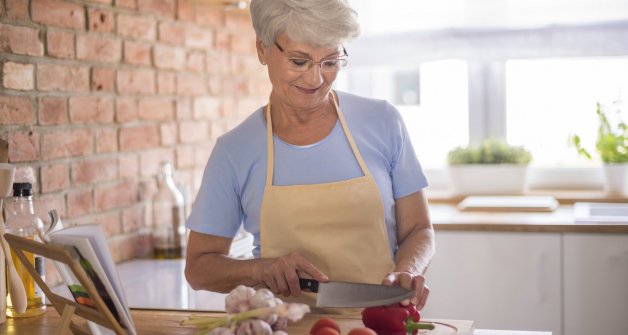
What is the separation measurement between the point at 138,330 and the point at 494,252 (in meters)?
1.59

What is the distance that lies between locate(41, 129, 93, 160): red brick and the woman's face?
2.22ft

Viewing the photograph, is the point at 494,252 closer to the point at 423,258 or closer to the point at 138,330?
the point at 423,258

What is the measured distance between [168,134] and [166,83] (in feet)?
0.57

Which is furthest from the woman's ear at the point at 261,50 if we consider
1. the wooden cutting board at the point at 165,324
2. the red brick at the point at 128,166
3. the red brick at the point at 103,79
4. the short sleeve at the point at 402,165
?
the red brick at the point at 128,166

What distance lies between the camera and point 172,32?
2760 millimetres

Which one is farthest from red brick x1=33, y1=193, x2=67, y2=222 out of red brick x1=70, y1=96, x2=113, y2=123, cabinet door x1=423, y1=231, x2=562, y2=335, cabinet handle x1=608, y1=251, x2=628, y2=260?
cabinet handle x1=608, y1=251, x2=628, y2=260

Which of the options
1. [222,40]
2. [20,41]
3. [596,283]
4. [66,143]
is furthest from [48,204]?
[596,283]

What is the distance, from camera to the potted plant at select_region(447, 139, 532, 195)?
3422 mm

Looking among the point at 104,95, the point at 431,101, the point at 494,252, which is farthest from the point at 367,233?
the point at 431,101

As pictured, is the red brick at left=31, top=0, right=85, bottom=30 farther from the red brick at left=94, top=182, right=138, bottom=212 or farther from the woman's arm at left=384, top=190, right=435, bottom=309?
the woman's arm at left=384, top=190, right=435, bottom=309

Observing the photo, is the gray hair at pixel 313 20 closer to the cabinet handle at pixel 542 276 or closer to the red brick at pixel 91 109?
the red brick at pixel 91 109

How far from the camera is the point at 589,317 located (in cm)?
281

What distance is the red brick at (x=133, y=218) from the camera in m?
2.55

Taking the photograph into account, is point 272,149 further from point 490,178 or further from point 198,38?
point 490,178
